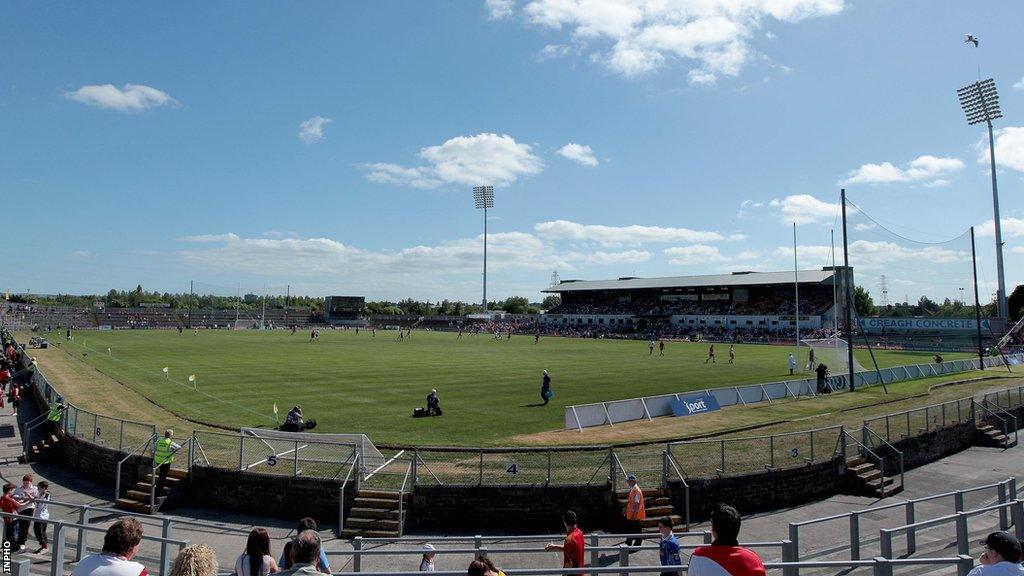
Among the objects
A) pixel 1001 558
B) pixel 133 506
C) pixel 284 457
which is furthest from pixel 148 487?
pixel 1001 558

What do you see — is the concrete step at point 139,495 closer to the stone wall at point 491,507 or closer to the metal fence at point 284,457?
the metal fence at point 284,457

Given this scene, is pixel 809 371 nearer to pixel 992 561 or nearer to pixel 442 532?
pixel 442 532

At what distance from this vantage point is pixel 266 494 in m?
15.1

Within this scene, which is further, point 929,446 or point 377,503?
point 929,446

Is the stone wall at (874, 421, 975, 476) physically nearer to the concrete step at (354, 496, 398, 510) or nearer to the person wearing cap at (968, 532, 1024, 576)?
the concrete step at (354, 496, 398, 510)

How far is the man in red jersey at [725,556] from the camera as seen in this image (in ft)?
14.1

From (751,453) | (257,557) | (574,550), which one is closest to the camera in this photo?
(257,557)

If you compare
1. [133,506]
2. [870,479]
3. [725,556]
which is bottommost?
[133,506]

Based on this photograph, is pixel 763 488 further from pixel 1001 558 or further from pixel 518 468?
pixel 1001 558

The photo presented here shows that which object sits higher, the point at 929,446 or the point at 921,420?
the point at 921,420

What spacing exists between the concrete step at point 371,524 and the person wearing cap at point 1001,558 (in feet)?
36.9

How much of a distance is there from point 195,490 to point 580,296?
115 metres

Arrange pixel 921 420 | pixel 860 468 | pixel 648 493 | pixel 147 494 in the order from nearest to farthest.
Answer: pixel 648 493, pixel 147 494, pixel 860 468, pixel 921 420

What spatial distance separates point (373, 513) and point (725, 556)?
11.2 m
